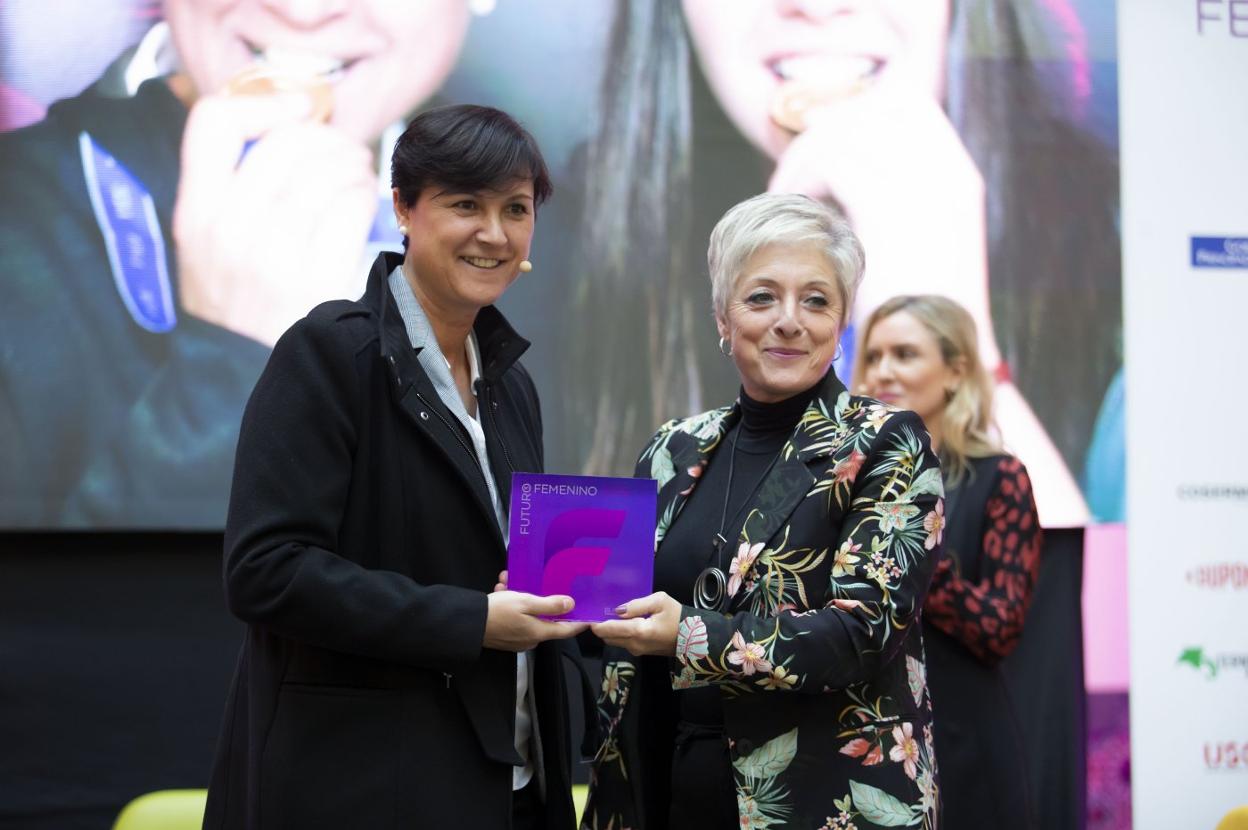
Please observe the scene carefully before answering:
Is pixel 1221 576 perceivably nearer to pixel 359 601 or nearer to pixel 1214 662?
pixel 1214 662

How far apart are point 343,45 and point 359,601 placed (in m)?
2.43

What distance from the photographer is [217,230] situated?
348 cm

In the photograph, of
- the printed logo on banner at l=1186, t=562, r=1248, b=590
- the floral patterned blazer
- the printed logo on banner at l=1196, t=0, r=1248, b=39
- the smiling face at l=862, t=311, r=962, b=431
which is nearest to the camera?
the floral patterned blazer

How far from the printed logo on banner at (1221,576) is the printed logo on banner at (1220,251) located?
980mm

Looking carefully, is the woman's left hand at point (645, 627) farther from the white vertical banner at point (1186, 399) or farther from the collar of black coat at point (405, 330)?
the white vertical banner at point (1186, 399)

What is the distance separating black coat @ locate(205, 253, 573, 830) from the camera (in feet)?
5.28

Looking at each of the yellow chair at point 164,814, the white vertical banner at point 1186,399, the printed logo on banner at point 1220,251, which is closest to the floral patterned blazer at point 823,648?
the yellow chair at point 164,814

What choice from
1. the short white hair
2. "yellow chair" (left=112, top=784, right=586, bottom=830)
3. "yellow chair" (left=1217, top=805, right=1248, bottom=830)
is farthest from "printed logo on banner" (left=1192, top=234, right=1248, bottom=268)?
"yellow chair" (left=112, top=784, right=586, bottom=830)

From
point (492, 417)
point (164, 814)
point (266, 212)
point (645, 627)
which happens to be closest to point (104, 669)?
point (164, 814)

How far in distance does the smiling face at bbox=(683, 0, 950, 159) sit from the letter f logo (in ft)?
7.51

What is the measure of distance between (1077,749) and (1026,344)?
134cm

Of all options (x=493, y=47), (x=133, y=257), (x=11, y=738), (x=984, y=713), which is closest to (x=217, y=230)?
(x=133, y=257)

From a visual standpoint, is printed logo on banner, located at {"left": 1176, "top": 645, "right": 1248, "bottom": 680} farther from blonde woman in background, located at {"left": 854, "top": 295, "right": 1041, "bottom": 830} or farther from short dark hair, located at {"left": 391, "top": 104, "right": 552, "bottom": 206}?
short dark hair, located at {"left": 391, "top": 104, "right": 552, "bottom": 206}

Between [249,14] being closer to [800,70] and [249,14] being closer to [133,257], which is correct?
[133,257]
